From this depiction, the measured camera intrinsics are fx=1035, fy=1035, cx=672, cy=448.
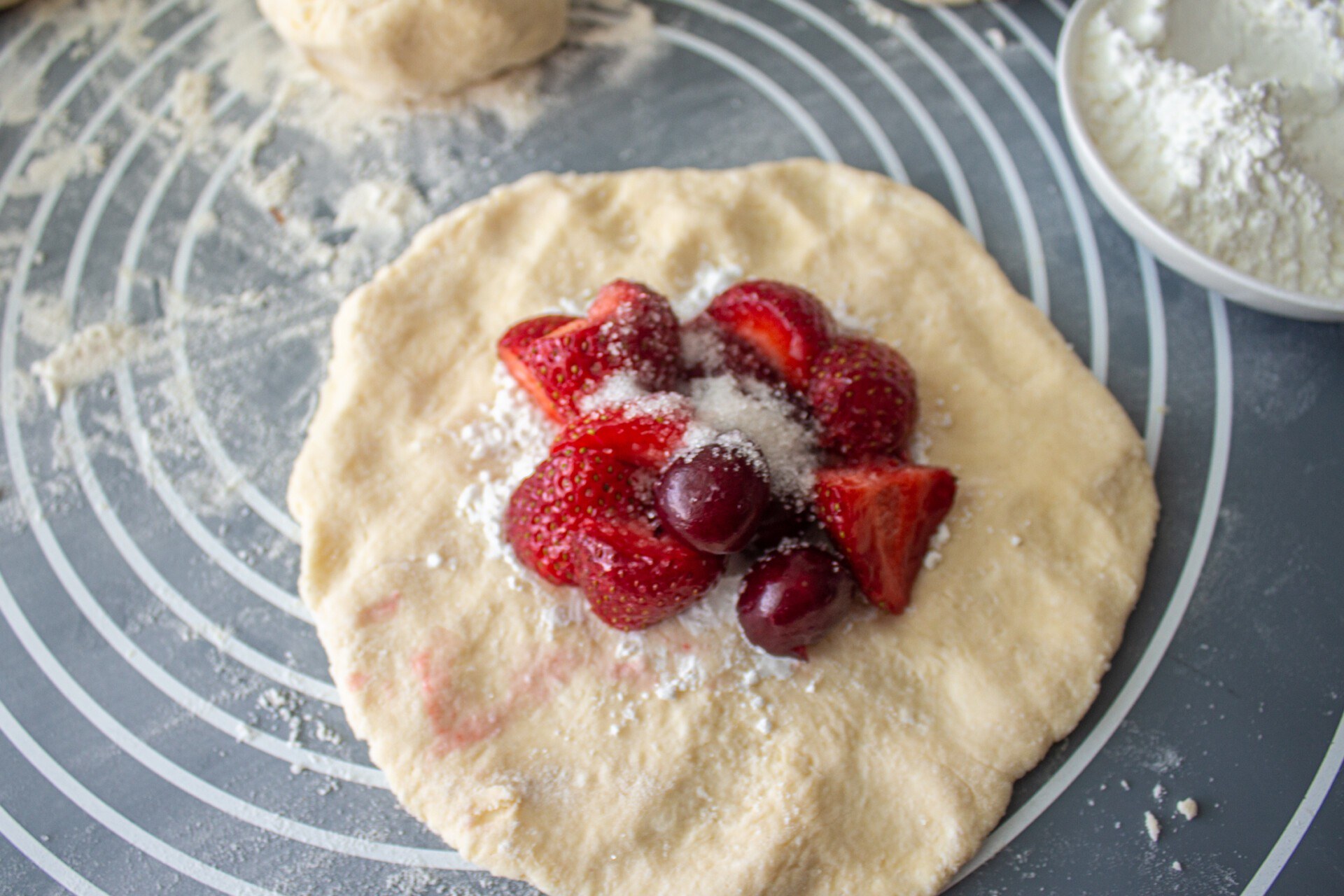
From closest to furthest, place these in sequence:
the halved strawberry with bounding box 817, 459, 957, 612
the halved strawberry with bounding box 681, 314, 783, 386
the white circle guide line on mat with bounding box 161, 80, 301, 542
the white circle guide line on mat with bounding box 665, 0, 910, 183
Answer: the halved strawberry with bounding box 817, 459, 957, 612 < the halved strawberry with bounding box 681, 314, 783, 386 < the white circle guide line on mat with bounding box 161, 80, 301, 542 < the white circle guide line on mat with bounding box 665, 0, 910, 183

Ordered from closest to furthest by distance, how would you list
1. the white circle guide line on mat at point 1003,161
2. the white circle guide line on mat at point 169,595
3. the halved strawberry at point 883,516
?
the halved strawberry at point 883,516
the white circle guide line on mat at point 169,595
the white circle guide line on mat at point 1003,161

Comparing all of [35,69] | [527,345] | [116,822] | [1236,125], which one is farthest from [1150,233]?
[35,69]

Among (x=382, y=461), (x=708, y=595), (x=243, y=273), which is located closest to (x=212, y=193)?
(x=243, y=273)

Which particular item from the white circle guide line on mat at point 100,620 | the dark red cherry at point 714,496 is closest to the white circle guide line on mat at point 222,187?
the white circle guide line on mat at point 100,620

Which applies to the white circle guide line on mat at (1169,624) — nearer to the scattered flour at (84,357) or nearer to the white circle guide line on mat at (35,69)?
the scattered flour at (84,357)

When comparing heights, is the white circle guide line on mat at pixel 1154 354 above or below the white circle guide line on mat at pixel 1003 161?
below

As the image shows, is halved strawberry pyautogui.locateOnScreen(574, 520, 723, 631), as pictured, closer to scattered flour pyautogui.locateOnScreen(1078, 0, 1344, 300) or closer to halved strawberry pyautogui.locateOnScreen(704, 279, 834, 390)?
halved strawberry pyautogui.locateOnScreen(704, 279, 834, 390)

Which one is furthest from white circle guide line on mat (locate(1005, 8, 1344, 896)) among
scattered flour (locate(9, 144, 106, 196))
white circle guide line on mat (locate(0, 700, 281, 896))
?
scattered flour (locate(9, 144, 106, 196))

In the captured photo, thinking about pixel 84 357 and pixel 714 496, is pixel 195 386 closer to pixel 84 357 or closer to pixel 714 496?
Result: pixel 84 357
